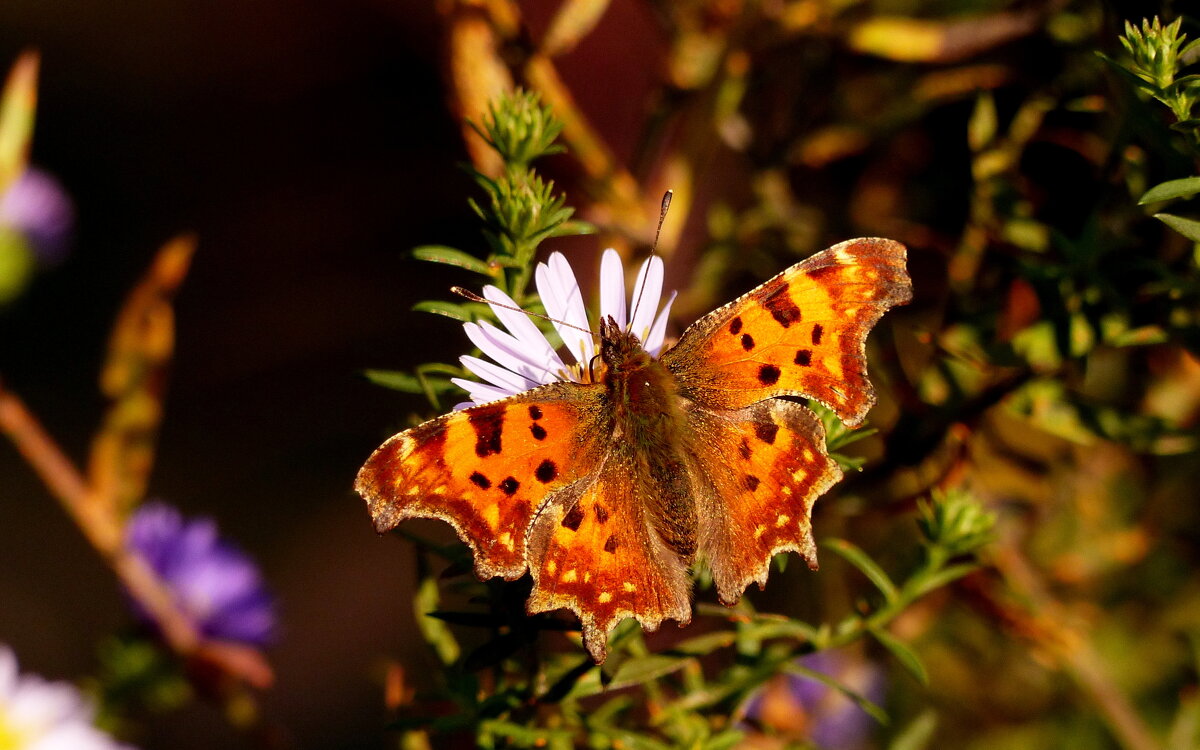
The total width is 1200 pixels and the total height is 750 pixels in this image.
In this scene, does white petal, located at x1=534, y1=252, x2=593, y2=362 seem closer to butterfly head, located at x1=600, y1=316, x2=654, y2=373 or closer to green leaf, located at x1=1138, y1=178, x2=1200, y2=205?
butterfly head, located at x1=600, y1=316, x2=654, y2=373

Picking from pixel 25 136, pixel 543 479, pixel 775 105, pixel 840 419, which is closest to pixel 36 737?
pixel 25 136

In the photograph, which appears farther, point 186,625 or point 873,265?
point 186,625

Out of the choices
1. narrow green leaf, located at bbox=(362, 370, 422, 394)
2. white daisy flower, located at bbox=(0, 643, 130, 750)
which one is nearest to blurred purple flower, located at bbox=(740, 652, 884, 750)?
narrow green leaf, located at bbox=(362, 370, 422, 394)

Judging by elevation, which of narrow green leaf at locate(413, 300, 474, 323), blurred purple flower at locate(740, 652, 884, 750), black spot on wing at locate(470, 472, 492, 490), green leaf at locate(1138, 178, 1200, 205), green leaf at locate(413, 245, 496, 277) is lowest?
blurred purple flower at locate(740, 652, 884, 750)

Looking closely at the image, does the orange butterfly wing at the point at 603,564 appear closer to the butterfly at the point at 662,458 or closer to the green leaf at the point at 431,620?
the butterfly at the point at 662,458

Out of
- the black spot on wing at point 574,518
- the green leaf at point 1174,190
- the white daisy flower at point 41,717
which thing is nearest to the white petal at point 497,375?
the black spot on wing at point 574,518

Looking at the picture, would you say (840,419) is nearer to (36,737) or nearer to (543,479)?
(543,479)
